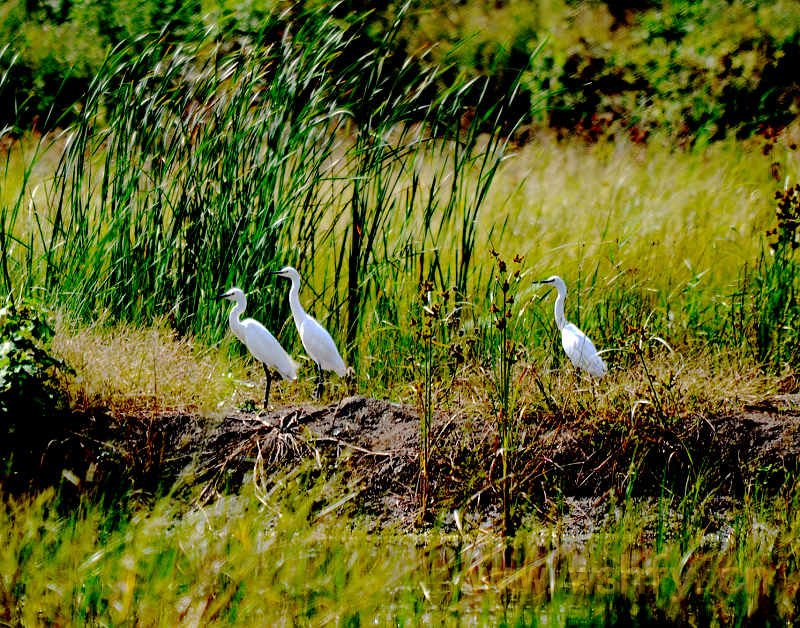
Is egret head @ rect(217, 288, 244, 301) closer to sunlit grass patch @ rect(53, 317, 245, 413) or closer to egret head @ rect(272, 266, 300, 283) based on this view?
egret head @ rect(272, 266, 300, 283)

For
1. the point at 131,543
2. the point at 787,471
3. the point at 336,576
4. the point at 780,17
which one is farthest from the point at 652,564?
the point at 780,17

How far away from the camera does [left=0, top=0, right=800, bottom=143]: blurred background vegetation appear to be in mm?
11516

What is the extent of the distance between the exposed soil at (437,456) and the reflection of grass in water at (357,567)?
0.48 ft

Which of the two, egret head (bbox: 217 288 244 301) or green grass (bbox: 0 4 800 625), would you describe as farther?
egret head (bbox: 217 288 244 301)

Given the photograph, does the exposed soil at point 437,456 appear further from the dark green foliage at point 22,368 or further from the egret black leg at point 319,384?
the egret black leg at point 319,384

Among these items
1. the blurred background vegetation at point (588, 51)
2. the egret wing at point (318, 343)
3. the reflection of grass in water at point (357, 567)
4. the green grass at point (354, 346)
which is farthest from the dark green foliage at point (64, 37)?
the reflection of grass in water at point (357, 567)

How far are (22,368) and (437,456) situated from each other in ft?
4.81

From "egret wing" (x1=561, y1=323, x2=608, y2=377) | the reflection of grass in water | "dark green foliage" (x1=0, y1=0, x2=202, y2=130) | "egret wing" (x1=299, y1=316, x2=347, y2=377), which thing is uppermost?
"dark green foliage" (x1=0, y1=0, x2=202, y2=130)

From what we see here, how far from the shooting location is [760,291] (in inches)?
201

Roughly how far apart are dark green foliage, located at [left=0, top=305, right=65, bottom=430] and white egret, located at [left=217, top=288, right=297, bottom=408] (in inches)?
25.9

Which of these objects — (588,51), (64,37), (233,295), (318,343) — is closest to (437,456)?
(318,343)

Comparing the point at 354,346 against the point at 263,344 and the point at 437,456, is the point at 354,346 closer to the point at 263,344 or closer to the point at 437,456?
the point at 263,344

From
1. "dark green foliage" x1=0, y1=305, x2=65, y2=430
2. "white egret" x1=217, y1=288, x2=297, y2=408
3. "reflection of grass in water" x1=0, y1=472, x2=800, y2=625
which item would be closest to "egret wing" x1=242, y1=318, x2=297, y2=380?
"white egret" x1=217, y1=288, x2=297, y2=408

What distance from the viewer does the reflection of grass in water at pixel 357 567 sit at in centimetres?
296
